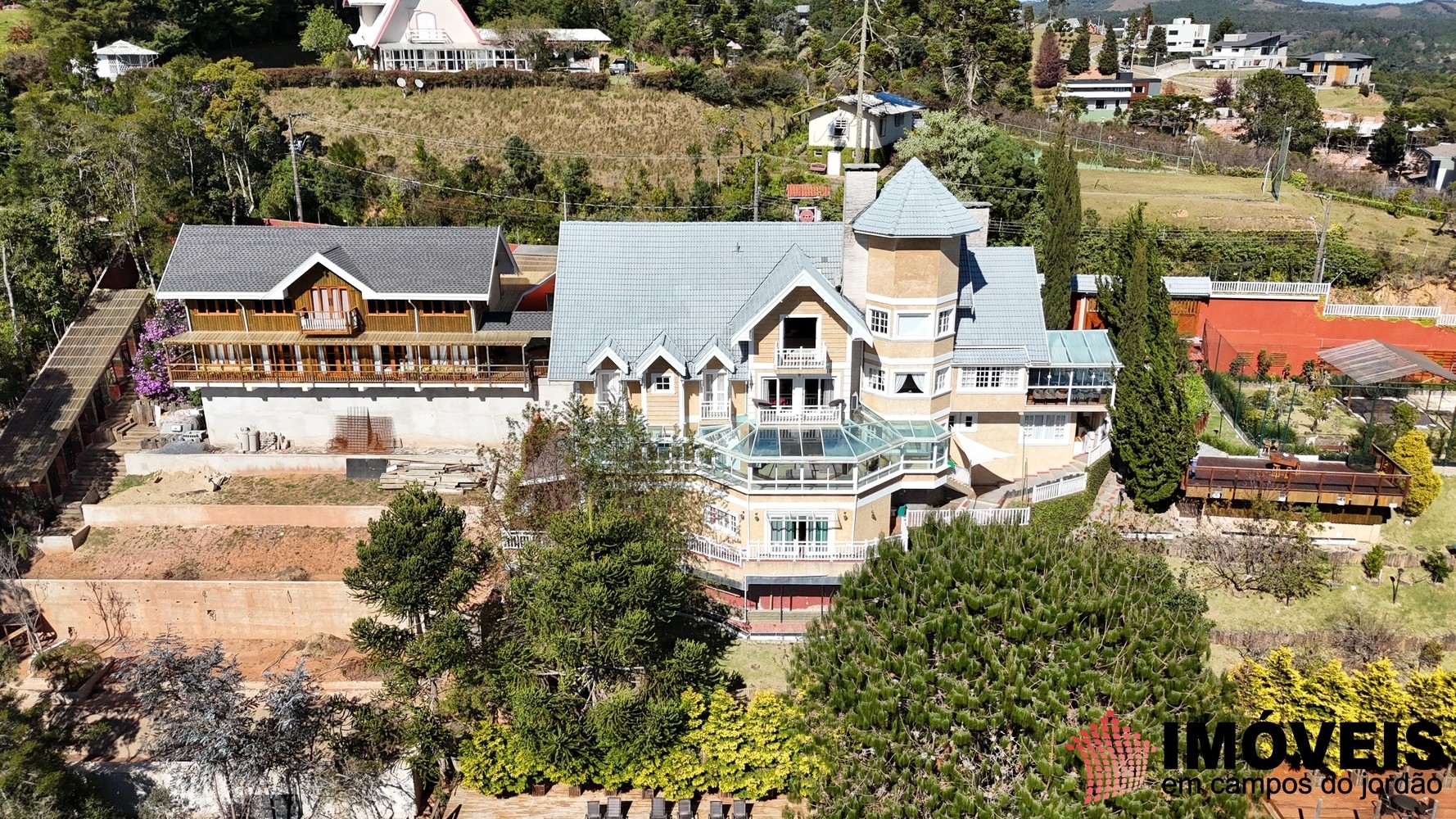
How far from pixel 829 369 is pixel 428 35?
5547 centimetres

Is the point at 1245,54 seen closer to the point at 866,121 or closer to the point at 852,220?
the point at 866,121

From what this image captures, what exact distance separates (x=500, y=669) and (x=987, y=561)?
1356cm

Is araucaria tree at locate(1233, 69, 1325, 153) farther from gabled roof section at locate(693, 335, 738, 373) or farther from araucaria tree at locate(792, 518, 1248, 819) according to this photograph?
araucaria tree at locate(792, 518, 1248, 819)

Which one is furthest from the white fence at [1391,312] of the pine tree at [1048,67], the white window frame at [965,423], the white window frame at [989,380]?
the pine tree at [1048,67]

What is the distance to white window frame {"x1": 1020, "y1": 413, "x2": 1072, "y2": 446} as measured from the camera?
36750mm

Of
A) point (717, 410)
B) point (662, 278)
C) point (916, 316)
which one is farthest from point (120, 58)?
point (916, 316)

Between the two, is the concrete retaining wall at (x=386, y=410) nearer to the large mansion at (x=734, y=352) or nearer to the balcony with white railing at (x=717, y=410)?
the large mansion at (x=734, y=352)

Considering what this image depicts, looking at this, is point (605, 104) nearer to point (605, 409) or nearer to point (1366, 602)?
point (605, 409)

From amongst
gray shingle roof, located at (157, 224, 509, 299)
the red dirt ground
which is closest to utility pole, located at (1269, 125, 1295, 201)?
gray shingle roof, located at (157, 224, 509, 299)

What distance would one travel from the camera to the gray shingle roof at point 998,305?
35.3 meters

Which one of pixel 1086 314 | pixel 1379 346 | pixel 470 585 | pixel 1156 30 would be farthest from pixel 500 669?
pixel 1156 30

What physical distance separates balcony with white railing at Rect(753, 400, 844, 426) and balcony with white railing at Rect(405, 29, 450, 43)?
54088mm

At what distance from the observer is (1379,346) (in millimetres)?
42375

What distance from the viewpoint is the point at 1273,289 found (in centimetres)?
4781
